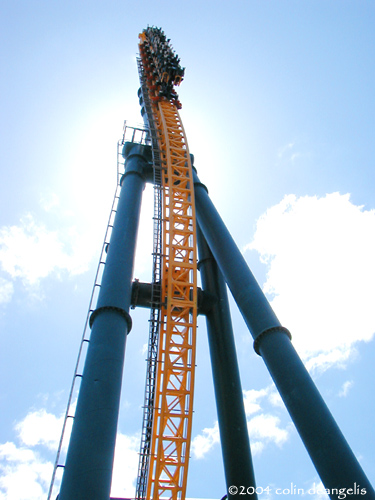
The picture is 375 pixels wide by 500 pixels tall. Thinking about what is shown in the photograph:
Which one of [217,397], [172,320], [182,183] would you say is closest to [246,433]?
[217,397]

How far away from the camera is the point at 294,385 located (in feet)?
31.2

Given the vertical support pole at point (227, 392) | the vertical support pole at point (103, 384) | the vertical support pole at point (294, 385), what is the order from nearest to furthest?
the vertical support pole at point (294, 385)
the vertical support pole at point (103, 384)
the vertical support pole at point (227, 392)

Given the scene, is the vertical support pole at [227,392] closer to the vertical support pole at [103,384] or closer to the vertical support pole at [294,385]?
the vertical support pole at [294,385]

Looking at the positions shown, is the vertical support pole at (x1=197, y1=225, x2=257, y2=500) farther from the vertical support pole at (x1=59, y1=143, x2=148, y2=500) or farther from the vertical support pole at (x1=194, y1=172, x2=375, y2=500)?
the vertical support pole at (x1=59, y1=143, x2=148, y2=500)

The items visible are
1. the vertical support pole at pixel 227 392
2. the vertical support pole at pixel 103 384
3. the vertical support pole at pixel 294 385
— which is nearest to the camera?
the vertical support pole at pixel 294 385

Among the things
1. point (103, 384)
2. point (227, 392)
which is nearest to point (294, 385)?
point (103, 384)

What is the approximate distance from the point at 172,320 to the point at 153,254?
2.87 meters

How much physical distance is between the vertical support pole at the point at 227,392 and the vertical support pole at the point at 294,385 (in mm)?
3667

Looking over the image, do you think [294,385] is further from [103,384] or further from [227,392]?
[227,392]

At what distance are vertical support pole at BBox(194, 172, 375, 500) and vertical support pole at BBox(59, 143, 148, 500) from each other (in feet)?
11.0

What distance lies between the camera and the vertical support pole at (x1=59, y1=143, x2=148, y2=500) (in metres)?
8.23

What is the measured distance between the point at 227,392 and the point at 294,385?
577cm

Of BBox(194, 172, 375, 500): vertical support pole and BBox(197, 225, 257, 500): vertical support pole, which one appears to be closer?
BBox(194, 172, 375, 500): vertical support pole

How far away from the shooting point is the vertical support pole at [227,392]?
13430mm
